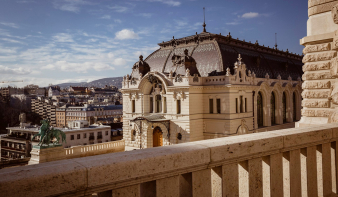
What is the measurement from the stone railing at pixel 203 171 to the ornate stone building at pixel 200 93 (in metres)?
27.9

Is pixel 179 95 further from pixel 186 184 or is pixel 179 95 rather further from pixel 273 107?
pixel 186 184

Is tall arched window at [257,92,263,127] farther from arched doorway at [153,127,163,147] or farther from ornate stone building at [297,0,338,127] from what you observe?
ornate stone building at [297,0,338,127]

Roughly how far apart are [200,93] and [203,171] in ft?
104

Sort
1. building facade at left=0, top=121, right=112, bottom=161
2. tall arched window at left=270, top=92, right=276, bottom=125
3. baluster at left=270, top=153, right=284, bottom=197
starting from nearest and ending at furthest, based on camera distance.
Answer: baluster at left=270, top=153, right=284, bottom=197
tall arched window at left=270, top=92, right=276, bottom=125
building facade at left=0, top=121, right=112, bottom=161

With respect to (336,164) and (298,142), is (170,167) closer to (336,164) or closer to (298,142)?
(298,142)

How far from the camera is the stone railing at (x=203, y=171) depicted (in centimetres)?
307

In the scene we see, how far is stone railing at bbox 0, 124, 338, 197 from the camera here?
10.1 feet

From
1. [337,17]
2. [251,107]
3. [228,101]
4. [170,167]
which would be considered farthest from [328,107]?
[251,107]

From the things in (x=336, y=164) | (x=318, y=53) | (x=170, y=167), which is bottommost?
(x=336, y=164)

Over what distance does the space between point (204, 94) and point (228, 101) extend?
3.39m

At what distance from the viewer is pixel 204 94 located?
35.8 meters

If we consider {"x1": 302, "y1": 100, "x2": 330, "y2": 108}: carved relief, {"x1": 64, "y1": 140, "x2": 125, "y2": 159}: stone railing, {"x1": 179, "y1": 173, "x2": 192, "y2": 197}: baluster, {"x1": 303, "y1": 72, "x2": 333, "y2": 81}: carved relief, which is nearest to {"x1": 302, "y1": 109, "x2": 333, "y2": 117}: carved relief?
{"x1": 302, "y1": 100, "x2": 330, "y2": 108}: carved relief

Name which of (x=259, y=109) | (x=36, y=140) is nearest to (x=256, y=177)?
(x=259, y=109)

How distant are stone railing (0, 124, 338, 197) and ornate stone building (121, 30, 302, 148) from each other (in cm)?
2786
